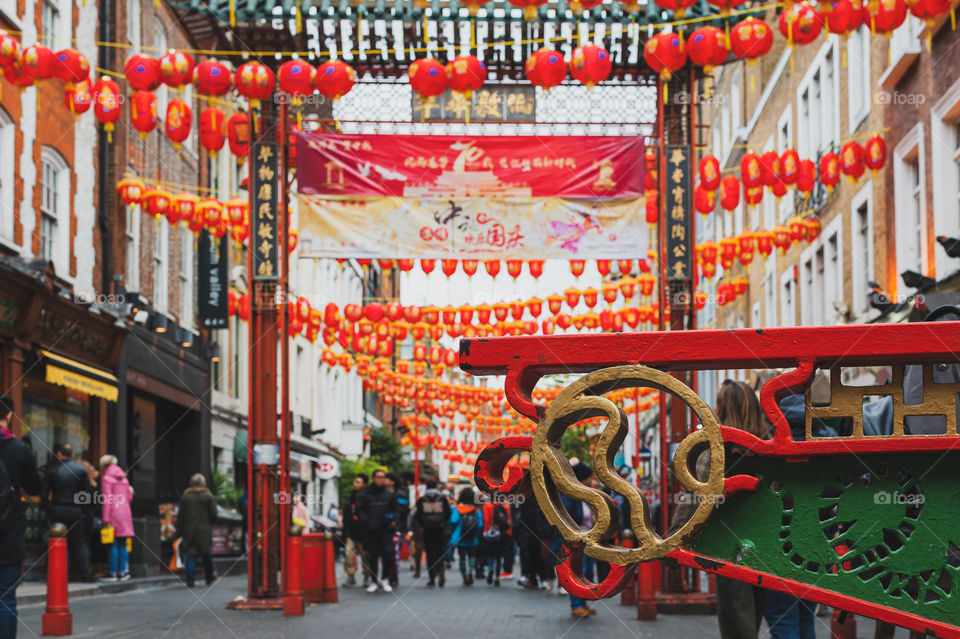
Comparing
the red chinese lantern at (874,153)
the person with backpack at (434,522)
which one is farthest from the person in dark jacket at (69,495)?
the red chinese lantern at (874,153)

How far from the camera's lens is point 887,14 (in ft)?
40.1

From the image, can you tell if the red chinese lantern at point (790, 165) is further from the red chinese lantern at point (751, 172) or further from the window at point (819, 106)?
the window at point (819, 106)

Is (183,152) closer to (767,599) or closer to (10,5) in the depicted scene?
(10,5)

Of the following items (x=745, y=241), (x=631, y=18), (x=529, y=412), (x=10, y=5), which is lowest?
(x=529, y=412)

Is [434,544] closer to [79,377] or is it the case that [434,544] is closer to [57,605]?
[79,377]

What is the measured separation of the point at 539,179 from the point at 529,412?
11.8 meters

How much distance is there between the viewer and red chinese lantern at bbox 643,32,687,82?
1383 centimetres

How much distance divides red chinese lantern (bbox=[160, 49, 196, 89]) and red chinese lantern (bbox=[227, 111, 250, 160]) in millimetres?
1144

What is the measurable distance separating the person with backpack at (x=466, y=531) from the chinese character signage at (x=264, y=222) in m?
7.99

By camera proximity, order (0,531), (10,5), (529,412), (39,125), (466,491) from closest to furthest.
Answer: (529,412), (0,531), (10,5), (39,125), (466,491)

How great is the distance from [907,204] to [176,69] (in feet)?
39.5

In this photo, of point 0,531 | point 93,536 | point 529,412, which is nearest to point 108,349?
point 93,536

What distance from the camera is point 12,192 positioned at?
1964 centimetres

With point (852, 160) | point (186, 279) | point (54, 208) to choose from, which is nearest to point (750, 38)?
A: point (852, 160)
